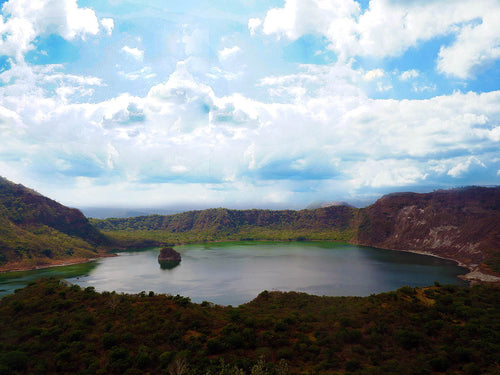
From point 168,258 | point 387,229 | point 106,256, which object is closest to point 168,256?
point 168,258

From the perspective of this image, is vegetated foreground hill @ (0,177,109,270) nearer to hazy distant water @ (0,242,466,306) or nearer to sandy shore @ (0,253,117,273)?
sandy shore @ (0,253,117,273)

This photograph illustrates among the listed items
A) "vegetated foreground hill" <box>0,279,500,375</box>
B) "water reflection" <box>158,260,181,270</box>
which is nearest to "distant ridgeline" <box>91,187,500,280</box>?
"water reflection" <box>158,260,181,270</box>

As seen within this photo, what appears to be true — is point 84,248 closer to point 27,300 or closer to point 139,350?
point 27,300

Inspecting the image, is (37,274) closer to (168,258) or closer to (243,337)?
(168,258)

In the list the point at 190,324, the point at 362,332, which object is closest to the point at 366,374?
the point at 362,332

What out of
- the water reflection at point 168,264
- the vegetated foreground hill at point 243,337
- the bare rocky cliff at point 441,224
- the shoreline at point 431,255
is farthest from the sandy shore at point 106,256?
the vegetated foreground hill at point 243,337

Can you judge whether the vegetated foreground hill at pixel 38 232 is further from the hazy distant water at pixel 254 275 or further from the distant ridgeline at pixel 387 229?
the hazy distant water at pixel 254 275
